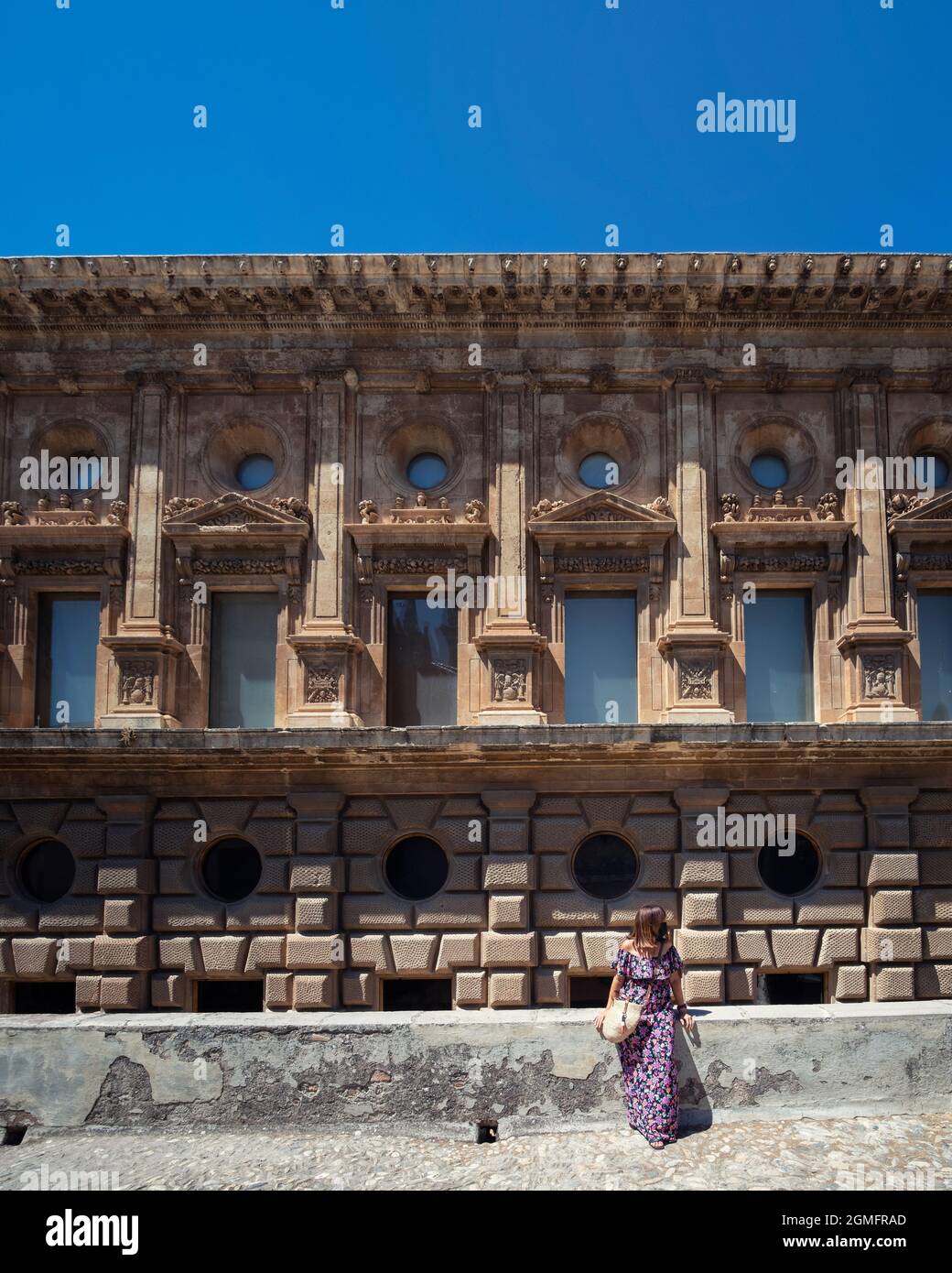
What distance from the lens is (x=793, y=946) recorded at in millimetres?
16188

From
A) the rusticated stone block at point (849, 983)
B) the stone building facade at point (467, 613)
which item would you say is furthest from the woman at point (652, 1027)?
the rusticated stone block at point (849, 983)

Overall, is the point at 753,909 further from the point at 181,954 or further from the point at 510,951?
the point at 181,954

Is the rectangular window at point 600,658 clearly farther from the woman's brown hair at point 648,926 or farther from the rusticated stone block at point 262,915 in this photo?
the woman's brown hair at point 648,926

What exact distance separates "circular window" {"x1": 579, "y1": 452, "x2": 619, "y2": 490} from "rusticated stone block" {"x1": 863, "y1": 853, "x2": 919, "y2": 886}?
25.7 feet

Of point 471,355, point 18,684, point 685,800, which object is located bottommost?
point 685,800

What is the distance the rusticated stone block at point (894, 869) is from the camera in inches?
641

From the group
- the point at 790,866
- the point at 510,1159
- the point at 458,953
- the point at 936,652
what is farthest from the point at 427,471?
the point at 510,1159

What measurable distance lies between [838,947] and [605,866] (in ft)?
12.9

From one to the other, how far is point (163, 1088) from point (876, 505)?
14866 mm

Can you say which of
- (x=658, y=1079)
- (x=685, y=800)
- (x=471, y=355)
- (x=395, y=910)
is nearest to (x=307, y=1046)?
(x=658, y=1079)

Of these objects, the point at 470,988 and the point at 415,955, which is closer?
the point at 470,988

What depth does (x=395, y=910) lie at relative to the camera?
1633 centimetres

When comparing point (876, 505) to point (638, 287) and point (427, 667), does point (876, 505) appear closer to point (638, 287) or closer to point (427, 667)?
point (638, 287)

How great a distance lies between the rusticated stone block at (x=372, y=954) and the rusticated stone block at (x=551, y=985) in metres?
2.41
